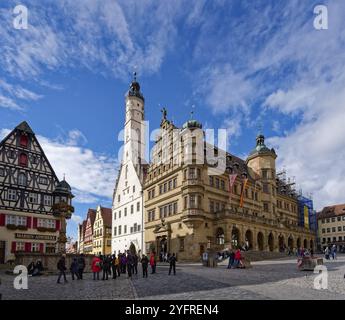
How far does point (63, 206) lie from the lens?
32531 mm

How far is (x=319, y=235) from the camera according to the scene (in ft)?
318

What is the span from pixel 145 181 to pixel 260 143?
22.4m

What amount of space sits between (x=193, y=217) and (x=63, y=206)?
18150 mm

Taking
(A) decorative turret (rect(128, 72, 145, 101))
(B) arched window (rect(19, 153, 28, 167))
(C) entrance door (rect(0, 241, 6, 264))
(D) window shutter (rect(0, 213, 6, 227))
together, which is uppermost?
(A) decorative turret (rect(128, 72, 145, 101))

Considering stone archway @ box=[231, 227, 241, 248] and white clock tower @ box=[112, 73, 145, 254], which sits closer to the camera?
stone archway @ box=[231, 227, 241, 248]

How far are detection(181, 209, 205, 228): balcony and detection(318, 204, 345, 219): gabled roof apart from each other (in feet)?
196

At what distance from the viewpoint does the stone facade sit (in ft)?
154

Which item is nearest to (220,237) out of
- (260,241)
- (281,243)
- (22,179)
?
(260,241)

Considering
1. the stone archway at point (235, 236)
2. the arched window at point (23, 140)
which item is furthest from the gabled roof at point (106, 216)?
the arched window at point (23, 140)

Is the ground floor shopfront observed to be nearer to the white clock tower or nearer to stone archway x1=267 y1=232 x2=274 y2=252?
stone archway x1=267 y1=232 x2=274 y2=252

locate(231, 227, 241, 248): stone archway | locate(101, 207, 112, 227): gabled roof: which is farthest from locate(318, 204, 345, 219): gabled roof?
locate(101, 207, 112, 227): gabled roof

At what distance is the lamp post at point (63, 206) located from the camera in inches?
1282
